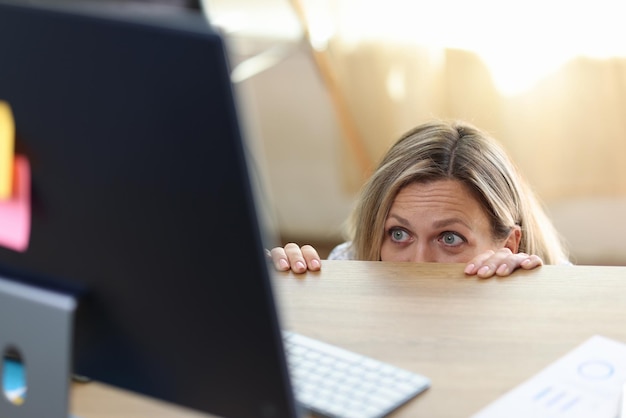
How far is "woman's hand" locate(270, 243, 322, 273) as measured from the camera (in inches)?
47.0

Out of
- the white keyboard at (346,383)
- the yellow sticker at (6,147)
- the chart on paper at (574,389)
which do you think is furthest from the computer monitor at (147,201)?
the chart on paper at (574,389)

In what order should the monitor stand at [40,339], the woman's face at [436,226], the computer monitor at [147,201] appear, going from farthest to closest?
the woman's face at [436,226] → the monitor stand at [40,339] → the computer monitor at [147,201]

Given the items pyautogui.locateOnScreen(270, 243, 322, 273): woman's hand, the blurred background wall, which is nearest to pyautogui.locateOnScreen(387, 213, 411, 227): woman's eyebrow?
pyautogui.locateOnScreen(270, 243, 322, 273): woman's hand

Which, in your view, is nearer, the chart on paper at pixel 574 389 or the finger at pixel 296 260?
the chart on paper at pixel 574 389

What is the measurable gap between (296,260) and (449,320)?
0.26 metres

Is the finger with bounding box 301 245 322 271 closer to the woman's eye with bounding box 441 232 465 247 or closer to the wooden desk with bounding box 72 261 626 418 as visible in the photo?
the wooden desk with bounding box 72 261 626 418

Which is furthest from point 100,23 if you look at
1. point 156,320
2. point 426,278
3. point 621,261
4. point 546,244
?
point 621,261

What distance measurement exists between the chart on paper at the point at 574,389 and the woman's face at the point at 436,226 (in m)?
0.54

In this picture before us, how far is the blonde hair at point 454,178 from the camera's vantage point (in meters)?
1.53

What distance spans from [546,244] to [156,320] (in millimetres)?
1067

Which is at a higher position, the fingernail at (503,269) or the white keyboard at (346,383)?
the fingernail at (503,269)

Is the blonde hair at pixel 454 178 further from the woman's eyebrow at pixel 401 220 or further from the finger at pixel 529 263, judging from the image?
the finger at pixel 529 263

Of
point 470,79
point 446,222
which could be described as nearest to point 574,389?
point 446,222

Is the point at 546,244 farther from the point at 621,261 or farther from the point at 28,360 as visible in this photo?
the point at 621,261
